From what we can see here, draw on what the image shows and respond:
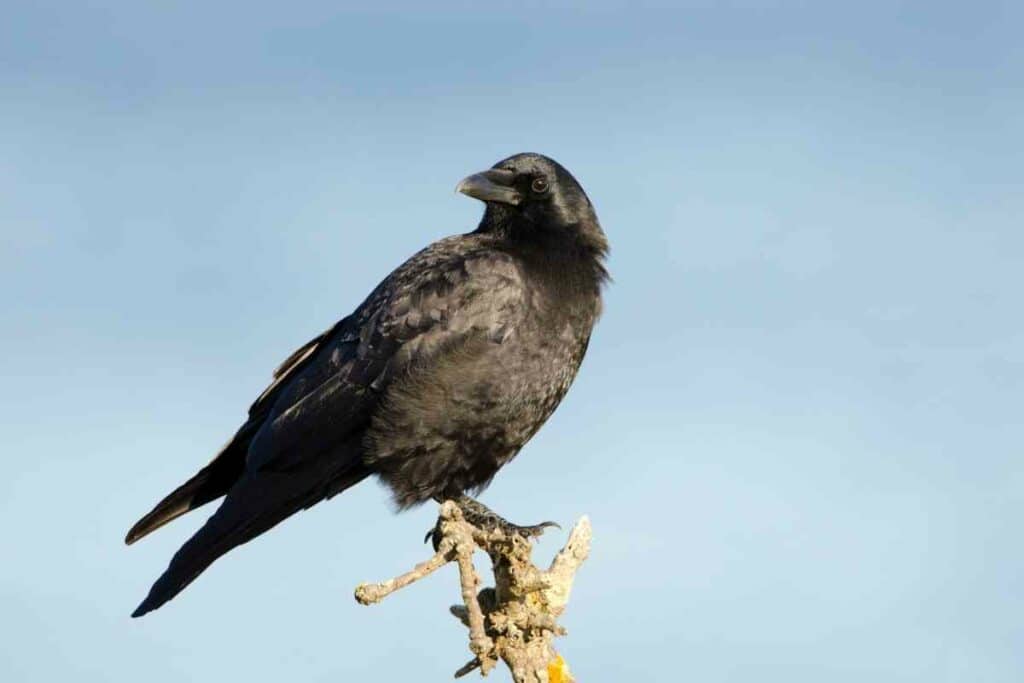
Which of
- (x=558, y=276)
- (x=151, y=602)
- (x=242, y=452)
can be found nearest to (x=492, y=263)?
(x=558, y=276)

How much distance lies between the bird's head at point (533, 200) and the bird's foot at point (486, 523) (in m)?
1.64

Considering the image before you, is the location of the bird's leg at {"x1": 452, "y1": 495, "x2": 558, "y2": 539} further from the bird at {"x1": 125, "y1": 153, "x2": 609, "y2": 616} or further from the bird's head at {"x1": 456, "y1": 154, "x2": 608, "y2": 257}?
the bird's head at {"x1": 456, "y1": 154, "x2": 608, "y2": 257}

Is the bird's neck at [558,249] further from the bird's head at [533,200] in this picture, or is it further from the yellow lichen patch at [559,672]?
the yellow lichen patch at [559,672]

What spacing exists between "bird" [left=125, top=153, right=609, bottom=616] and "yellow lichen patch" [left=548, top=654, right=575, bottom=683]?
146 centimetres

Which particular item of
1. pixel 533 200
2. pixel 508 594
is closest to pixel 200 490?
pixel 533 200

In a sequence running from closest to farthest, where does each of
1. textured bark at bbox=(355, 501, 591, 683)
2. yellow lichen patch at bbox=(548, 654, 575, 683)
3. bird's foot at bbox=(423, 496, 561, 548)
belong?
textured bark at bbox=(355, 501, 591, 683)
yellow lichen patch at bbox=(548, 654, 575, 683)
bird's foot at bbox=(423, 496, 561, 548)

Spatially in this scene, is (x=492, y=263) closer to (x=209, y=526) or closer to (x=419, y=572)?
(x=209, y=526)

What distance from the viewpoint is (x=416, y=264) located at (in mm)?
8500

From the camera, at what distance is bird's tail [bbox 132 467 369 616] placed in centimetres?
823

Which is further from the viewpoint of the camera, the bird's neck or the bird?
the bird's neck

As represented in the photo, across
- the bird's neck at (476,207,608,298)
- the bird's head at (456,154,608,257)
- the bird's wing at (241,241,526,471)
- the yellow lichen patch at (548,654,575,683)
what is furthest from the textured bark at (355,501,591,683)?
the bird's head at (456,154,608,257)

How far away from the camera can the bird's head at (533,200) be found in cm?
881

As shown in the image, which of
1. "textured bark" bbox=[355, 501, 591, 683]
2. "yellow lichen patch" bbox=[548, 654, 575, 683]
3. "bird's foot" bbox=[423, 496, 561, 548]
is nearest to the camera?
"textured bark" bbox=[355, 501, 591, 683]

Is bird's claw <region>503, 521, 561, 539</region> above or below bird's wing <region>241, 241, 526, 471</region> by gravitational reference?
below
